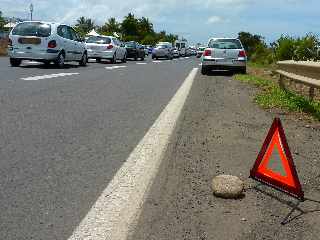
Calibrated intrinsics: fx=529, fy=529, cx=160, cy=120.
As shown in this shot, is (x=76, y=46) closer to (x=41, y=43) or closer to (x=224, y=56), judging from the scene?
(x=41, y=43)

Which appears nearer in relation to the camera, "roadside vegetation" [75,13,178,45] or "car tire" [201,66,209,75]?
"car tire" [201,66,209,75]

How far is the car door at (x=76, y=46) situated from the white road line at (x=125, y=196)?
15217mm

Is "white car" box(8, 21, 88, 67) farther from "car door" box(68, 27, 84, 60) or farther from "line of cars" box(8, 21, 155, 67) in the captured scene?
"car door" box(68, 27, 84, 60)

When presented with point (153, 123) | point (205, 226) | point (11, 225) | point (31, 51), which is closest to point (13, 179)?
point (11, 225)

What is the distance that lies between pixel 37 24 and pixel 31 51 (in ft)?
3.87

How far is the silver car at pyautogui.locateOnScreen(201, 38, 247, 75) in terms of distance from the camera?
20469 mm

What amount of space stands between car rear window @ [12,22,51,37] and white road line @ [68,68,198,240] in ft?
45.4

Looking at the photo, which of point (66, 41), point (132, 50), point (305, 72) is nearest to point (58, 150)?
point (305, 72)

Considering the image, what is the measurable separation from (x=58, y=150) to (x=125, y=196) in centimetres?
156

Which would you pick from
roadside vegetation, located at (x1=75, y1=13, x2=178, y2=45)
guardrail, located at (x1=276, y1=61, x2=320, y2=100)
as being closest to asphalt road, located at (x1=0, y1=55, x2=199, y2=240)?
guardrail, located at (x1=276, y1=61, x2=320, y2=100)

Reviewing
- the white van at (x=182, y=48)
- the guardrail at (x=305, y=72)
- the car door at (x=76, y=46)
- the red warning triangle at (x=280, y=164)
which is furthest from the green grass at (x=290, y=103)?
the white van at (x=182, y=48)

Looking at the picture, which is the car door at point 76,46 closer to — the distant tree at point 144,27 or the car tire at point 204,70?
the car tire at point 204,70

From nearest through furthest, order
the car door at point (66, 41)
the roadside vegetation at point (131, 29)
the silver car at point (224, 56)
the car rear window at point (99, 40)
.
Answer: the car door at point (66, 41)
the silver car at point (224, 56)
the car rear window at point (99, 40)
the roadside vegetation at point (131, 29)

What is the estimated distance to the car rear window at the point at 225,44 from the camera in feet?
68.5
